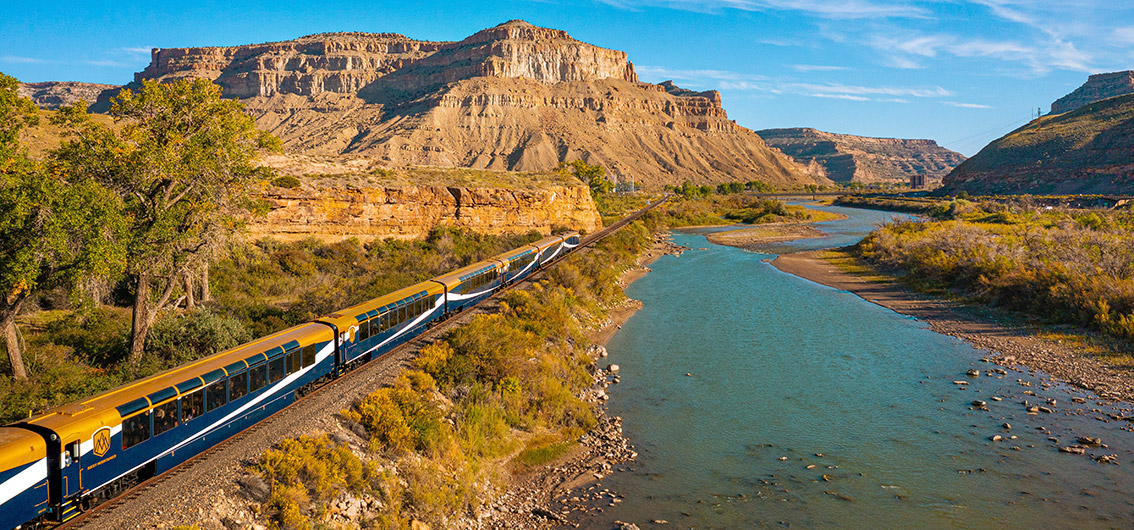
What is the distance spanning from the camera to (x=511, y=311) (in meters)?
26.8

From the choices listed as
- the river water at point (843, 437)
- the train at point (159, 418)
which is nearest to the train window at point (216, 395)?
the train at point (159, 418)

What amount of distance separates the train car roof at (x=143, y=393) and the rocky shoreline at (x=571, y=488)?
248 inches

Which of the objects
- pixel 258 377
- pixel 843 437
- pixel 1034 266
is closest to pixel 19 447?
pixel 258 377

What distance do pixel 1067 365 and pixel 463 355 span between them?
23.9 m

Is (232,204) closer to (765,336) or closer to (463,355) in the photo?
(463,355)

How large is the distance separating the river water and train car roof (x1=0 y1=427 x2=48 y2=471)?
10227 mm

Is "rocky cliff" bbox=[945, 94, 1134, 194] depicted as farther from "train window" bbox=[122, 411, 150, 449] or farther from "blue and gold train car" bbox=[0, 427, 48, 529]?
"blue and gold train car" bbox=[0, 427, 48, 529]

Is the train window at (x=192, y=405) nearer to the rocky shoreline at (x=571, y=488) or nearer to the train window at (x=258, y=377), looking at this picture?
the train window at (x=258, y=377)

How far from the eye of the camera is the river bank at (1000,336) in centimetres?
2275

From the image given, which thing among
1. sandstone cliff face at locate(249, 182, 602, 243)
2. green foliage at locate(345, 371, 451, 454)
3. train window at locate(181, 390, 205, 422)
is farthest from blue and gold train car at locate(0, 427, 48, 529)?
sandstone cliff face at locate(249, 182, 602, 243)

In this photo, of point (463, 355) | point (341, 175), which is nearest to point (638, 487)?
point (463, 355)

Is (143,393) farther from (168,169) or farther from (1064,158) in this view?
(1064,158)

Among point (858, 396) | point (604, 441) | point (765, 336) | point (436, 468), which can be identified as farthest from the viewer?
point (765, 336)

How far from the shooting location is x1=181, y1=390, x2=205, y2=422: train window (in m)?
11.6
